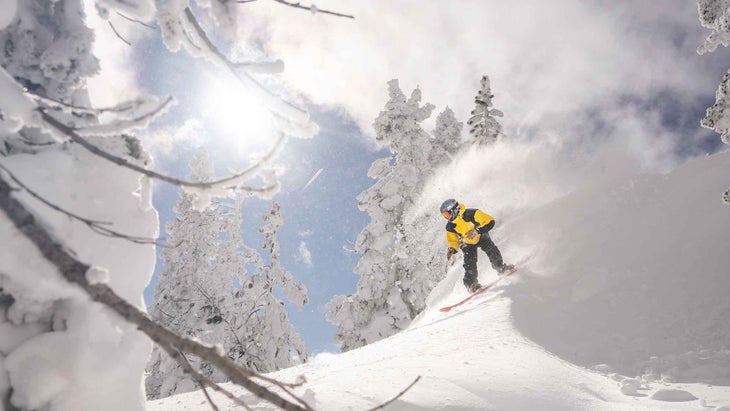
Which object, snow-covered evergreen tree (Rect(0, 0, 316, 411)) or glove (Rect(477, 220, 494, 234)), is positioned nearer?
snow-covered evergreen tree (Rect(0, 0, 316, 411))

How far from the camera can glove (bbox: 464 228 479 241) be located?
10.4 meters

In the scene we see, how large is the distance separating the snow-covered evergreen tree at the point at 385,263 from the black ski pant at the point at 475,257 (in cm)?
898

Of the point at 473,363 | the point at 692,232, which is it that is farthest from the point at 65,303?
the point at 692,232

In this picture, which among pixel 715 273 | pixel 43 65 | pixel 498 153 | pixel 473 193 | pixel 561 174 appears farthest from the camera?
pixel 498 153

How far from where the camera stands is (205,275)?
859 inches

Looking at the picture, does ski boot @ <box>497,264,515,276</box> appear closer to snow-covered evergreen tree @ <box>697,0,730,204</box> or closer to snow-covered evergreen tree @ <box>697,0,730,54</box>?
snow-covered evergreen tree @ <box>697,0,730,204</box>

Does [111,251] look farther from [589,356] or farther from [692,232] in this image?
[692,232]

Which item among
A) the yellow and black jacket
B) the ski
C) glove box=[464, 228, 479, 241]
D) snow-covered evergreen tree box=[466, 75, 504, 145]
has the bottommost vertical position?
the ski

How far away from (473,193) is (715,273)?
12.6 m

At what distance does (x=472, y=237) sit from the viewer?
10461mm

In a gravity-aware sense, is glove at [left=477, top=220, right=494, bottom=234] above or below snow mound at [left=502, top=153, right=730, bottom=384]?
above

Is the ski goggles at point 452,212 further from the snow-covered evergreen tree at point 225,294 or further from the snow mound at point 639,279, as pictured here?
the snow-covered evergreen tree at point 225,294

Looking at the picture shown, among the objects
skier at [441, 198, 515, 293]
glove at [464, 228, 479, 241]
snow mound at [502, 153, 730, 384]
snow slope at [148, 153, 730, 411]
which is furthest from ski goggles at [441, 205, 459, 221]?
snow mound at [502, 153, 730, 384]

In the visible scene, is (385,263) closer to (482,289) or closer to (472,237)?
(472,237)
